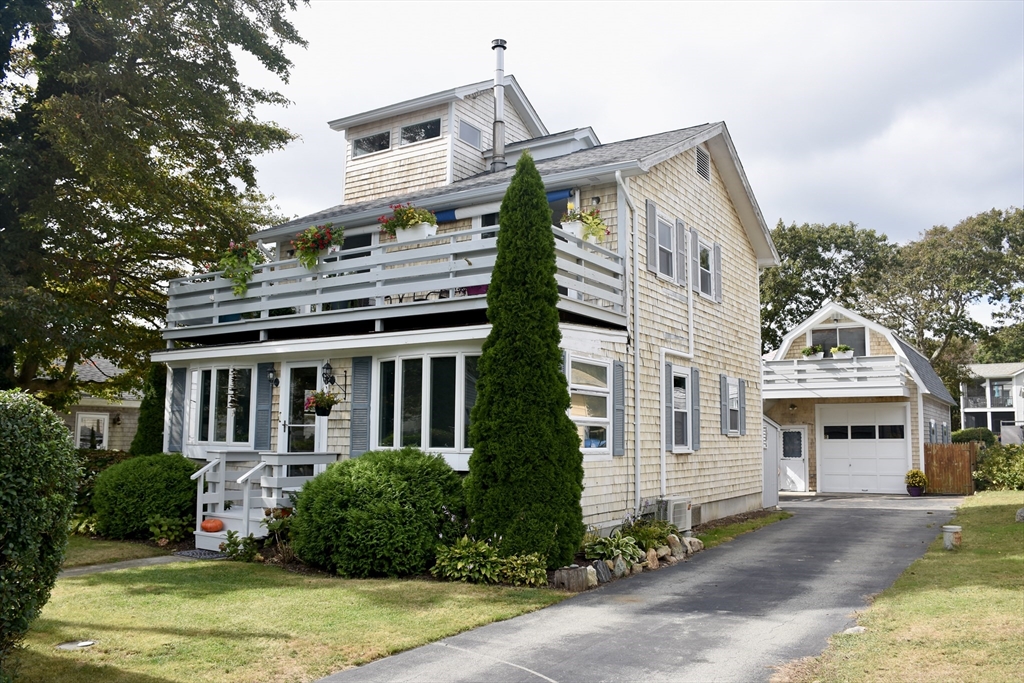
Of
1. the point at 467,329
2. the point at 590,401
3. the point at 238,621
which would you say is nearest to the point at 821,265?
the point at 590,401

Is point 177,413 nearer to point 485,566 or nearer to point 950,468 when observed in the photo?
point 485,566

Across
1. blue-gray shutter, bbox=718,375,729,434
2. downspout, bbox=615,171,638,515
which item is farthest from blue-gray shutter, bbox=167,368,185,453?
blue-gray shutter, bbox=718,375,729,434

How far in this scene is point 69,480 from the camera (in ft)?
19.2

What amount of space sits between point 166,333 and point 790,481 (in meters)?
21.0

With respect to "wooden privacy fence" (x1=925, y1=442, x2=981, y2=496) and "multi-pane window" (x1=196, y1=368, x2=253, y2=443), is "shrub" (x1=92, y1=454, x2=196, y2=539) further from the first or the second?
"wooden privacy fence" (x1=925, y1=442, x2=981, y2=496)

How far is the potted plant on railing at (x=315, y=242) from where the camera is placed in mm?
14266

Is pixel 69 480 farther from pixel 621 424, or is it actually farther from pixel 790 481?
pixel 790 481

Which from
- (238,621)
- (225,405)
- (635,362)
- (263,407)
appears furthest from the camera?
(225,405)

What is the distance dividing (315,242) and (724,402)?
31.4ft

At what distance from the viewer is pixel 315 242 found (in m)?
14.3

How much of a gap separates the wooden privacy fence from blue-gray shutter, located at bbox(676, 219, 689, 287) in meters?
14.6

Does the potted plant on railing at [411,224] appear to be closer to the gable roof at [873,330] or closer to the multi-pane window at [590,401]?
the multi-pane window at [590,401]

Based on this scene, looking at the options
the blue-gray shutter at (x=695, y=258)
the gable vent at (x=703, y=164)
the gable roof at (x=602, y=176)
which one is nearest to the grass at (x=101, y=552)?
the gable roof at (x=602, y=176)

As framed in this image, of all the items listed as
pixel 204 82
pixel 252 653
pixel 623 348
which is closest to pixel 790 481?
pixel 623 348
